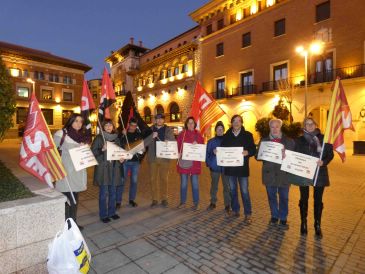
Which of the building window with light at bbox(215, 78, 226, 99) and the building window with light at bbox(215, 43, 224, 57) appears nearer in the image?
the building window with light at bbox(215, 78, 226, 99)

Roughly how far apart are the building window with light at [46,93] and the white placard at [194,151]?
4433 centimetres

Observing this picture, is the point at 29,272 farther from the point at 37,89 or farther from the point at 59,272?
the point at 37,89

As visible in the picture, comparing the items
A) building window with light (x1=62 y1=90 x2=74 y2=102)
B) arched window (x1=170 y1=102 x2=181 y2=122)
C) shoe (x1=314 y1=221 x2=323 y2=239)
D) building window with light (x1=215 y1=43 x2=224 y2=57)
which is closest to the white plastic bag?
shoe (x1=314 y1=221 x2=323 y2=239)

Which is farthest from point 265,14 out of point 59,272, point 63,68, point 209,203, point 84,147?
point 63,68

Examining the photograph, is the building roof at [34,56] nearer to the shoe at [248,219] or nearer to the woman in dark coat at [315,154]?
the shoe at [248,219]

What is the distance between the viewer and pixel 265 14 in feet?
86.3

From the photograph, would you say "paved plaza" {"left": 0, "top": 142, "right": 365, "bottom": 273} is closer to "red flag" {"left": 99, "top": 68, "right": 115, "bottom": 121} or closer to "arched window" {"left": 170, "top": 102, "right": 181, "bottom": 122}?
"red flag" {"left": 99, "top": 68, "right": 115, "bottom": 121}

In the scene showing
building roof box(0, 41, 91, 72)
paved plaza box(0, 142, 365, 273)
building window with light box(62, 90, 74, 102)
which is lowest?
paved plaza box(0, 142, 365, 273)

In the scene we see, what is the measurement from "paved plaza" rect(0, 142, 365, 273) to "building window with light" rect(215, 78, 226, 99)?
25033 mm

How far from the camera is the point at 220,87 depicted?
103ft

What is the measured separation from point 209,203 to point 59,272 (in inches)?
167

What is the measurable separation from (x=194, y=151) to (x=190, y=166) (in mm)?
388

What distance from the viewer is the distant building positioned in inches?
1567

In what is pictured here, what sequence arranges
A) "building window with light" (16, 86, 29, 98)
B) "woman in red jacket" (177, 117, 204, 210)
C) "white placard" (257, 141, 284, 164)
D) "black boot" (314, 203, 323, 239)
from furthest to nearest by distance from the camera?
"building window with light" (16, 86, 29, 98) < "woman in red jacket" (177, 117, 204, 210) < "white placard" (257, 141, 284, 164) < "black boot" (314, 203, 323, 239)
